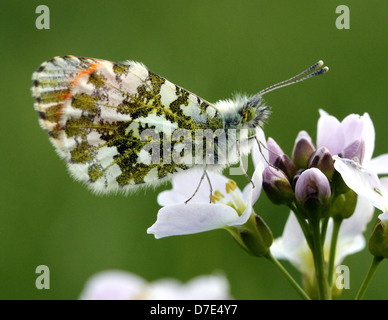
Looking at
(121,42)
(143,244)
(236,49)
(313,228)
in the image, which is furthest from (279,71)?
(313,228)

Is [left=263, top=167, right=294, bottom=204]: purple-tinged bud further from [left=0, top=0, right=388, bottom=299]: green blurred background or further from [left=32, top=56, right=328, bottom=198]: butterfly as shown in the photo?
[left=0, top=0, right=388, bottom=299]: green blurred background

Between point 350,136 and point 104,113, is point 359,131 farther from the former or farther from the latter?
point 104,113

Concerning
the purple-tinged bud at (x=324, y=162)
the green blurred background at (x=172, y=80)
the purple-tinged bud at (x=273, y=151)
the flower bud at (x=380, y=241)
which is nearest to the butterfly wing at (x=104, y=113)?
the purple-tinged bud at (x=273, y=151)

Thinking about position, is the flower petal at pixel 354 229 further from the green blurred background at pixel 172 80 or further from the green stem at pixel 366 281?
the green blurred background at pixel 172 80

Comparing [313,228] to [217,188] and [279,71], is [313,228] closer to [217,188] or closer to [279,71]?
[217,188]

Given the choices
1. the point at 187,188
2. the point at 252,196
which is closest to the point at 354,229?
the point at 252,196

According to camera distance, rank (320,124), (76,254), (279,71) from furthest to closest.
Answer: (279,71) → (76,254) → (320,124)
